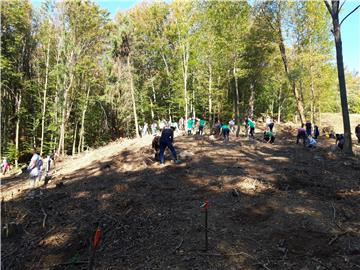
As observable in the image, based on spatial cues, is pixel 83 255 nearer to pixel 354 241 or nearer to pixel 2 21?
pixel 354 241

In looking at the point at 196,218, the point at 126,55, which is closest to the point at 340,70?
the point at 196,218

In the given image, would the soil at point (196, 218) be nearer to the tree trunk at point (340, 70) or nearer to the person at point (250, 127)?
the tree trunk at point (340, 70)

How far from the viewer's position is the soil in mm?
6340

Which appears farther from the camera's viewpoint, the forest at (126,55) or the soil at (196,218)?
the forest at (126,55)

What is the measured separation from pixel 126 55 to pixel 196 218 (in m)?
23.5

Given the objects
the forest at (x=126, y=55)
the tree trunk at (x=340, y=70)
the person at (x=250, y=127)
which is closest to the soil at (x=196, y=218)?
the tree trunk at (x=340, y=70)

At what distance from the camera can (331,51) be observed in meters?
31.5

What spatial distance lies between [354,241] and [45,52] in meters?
31.9

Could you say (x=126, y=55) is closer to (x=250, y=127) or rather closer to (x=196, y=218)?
(x=250, y=127)

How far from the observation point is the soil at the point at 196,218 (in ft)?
20.8

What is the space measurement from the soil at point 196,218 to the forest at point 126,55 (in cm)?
1349

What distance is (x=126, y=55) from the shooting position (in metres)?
28.4

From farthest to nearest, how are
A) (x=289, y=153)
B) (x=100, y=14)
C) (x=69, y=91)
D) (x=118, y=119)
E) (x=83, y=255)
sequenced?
1. (x=118, y=119)
2. (x=69, y=91)
3. (x=100, y=14)
4. (x=289, y=153)
5. (x=83, y=255)

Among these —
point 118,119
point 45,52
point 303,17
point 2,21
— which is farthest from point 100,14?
point 303,17
